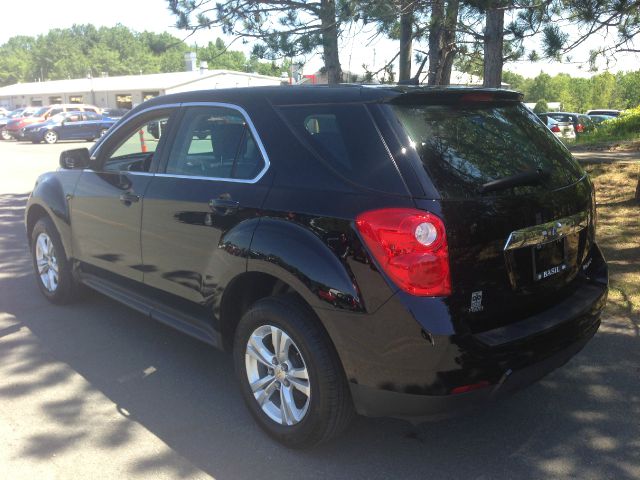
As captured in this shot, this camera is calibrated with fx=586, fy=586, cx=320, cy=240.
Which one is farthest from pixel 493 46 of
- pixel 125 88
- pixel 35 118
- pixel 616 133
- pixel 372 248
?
pixel 125 88

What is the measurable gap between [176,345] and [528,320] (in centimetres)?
268

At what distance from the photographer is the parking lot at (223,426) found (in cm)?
292

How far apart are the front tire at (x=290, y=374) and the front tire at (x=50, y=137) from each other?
2909cm

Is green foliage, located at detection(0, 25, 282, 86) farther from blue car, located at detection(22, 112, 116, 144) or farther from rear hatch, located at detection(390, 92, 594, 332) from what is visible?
rear hatch, located at detection(390, 92, 594, 332)

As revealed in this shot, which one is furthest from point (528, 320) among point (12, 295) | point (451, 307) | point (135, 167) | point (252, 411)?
point (12, 295)

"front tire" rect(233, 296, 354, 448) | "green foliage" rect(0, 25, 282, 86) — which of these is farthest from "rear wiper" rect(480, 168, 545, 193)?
"green foliage" rect(0, 25, 282, 86)

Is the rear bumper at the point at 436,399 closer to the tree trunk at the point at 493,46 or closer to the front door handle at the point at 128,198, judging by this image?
the front door handle at the point at 128,198

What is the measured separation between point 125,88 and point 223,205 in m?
58.2

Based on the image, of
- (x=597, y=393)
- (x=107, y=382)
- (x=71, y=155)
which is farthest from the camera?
(x=71, y=155)

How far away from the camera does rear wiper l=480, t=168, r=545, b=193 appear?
274 centimetres

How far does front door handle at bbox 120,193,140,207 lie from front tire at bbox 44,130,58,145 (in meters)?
27.8

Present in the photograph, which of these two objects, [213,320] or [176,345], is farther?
[176,345]

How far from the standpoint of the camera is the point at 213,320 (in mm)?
3482

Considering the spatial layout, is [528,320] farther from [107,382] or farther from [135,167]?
[135,167]
